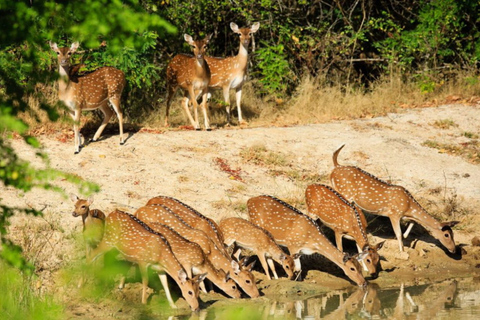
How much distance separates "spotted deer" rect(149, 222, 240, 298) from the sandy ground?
2.24 ft

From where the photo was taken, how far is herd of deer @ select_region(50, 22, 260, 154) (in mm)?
13859

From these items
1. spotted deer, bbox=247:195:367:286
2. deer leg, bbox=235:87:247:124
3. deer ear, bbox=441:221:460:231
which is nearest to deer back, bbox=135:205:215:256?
spotted deer, bbox=247:195:367:286

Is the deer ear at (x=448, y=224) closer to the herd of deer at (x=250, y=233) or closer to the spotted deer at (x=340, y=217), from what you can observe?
the herd of deer at (x=250, y=233)

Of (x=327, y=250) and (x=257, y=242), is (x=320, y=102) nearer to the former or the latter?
(x=327, y=250)

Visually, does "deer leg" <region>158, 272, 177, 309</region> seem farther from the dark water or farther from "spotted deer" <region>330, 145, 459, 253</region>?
"spotted deer" <region>330, 145, 459, 253</region>

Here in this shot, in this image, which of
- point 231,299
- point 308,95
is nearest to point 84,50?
point 308,95

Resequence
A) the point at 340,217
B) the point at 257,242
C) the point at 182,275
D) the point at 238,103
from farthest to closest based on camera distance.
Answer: the point at 238,103, the point at 340,217, the point at 257,242, the point at 182,275

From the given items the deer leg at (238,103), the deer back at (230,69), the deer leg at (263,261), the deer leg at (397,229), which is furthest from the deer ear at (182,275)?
the deer back at (230,69)

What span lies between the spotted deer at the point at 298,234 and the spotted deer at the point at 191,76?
4319mm


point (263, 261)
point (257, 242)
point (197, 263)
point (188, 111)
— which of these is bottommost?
point (263, 261)

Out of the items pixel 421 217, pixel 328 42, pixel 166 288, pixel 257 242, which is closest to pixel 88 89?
pixel 257 242

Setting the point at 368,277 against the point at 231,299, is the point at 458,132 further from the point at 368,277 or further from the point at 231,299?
the point at 231,299

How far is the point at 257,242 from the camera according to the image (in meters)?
10.8

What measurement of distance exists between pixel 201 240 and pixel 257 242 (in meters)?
0.81
